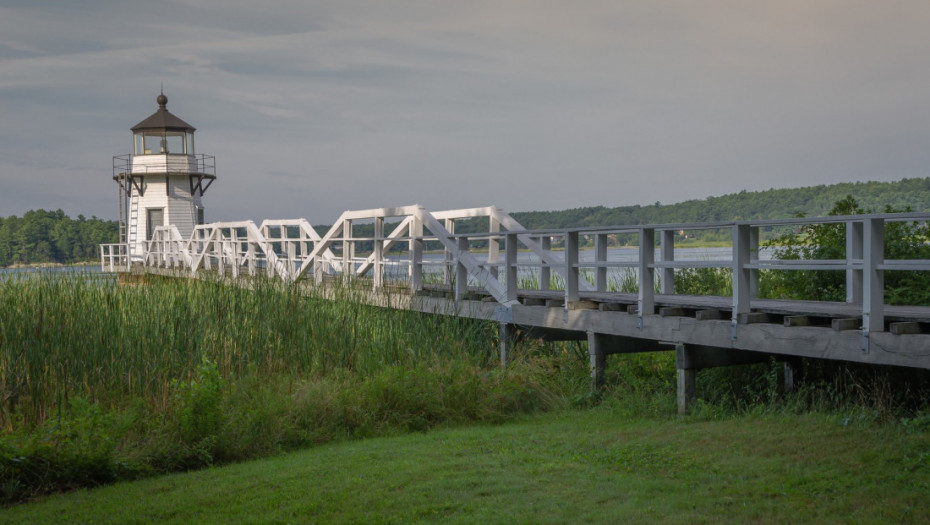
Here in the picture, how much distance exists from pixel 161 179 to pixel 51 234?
19.8 metres

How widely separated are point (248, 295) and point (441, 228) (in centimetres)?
326

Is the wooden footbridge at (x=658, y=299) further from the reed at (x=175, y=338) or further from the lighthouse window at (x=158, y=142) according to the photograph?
the lighthouse window at (x=158, y=142)

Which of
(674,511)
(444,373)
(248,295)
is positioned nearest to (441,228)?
(248,295)

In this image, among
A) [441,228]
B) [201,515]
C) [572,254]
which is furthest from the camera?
[441,228]

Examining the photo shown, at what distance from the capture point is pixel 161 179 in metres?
39.8

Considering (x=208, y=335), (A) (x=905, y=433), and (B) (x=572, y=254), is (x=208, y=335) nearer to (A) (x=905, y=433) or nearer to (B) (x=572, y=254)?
(B) (x=572, y=254)

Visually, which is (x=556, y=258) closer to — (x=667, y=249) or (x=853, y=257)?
(x=667, y=249)

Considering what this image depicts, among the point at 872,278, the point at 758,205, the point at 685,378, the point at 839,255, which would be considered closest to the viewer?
the point at 872,278

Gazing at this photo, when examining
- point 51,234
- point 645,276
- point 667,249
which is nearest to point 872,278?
point 645,276

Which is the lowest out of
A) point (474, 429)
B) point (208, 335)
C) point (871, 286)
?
point (474, 429)

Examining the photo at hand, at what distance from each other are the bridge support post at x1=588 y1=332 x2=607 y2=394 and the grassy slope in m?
2.20

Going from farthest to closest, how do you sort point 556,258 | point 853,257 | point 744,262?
point 556,258
point 744,262
point 853,257

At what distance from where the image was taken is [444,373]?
1070 centimetres

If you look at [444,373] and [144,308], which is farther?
[144,308]
